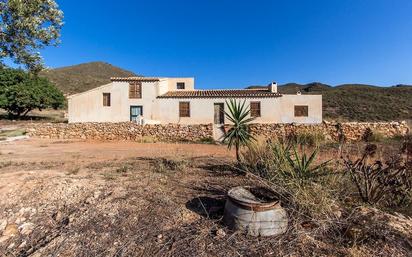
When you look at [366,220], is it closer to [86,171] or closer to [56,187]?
[56,187]

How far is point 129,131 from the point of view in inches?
765

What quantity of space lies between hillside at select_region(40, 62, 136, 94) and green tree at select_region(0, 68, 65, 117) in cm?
597

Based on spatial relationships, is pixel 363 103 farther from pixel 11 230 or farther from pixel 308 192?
pixel 11 230

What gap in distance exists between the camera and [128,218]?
394 cm

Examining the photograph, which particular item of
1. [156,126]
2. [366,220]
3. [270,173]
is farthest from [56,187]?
[156,126]

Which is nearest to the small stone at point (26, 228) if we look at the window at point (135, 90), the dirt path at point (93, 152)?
the dirt path at point (93, 152)

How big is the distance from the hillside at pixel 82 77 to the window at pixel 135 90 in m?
21.3

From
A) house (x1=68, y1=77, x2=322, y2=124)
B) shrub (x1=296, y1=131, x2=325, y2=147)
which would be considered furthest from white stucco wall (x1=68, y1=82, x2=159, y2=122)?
shrub (x1=296, y1=131, x2=325, y2=147)

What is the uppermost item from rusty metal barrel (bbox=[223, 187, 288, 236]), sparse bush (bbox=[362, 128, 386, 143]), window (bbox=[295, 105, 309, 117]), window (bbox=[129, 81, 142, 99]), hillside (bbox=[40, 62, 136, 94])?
hillside (bbox=[40, 62, 136, 94])

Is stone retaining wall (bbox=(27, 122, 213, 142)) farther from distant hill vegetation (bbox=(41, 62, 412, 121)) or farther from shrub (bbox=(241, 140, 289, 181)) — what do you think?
distant hill vegetation (bbox=(41, 62, 412, 121))

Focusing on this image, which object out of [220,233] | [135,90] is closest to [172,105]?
[135,90]

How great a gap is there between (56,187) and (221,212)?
3.39 metres

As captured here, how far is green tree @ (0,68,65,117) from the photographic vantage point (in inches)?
1182

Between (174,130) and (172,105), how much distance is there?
4928 millimetres
